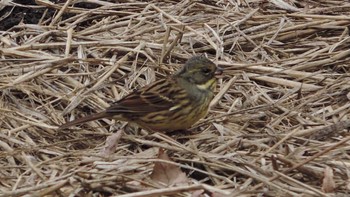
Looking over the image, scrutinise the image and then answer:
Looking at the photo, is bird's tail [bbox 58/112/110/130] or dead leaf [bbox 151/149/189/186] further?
bird's tail [bbox 58/112/110/130]

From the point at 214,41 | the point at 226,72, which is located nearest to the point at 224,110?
the point at 226,72

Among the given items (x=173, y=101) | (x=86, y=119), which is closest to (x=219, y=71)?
(x=173, y=101)

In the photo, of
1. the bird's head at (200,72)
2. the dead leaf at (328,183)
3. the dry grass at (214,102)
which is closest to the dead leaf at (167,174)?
the dry grass at (214,102)

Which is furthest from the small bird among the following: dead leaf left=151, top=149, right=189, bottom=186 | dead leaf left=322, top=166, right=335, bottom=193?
dead leaf left=322, top=166, right=335, bottom=193

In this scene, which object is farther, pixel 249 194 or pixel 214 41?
pixel 214 41

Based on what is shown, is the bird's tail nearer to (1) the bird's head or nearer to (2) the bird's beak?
(1) the bird's head

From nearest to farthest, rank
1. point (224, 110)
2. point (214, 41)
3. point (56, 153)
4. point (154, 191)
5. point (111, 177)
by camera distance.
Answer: point (154, 191)
point (111, 177)
point (56, 153)
point (224, 110)
point (214, 41)

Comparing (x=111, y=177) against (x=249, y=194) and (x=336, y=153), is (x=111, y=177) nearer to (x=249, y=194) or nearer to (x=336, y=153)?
(x=249, y=194)

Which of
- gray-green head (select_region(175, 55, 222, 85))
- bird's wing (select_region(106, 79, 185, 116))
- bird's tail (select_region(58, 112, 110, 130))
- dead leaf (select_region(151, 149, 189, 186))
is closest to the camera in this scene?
dead leaf (select_region(151, 149, 189, 186))
